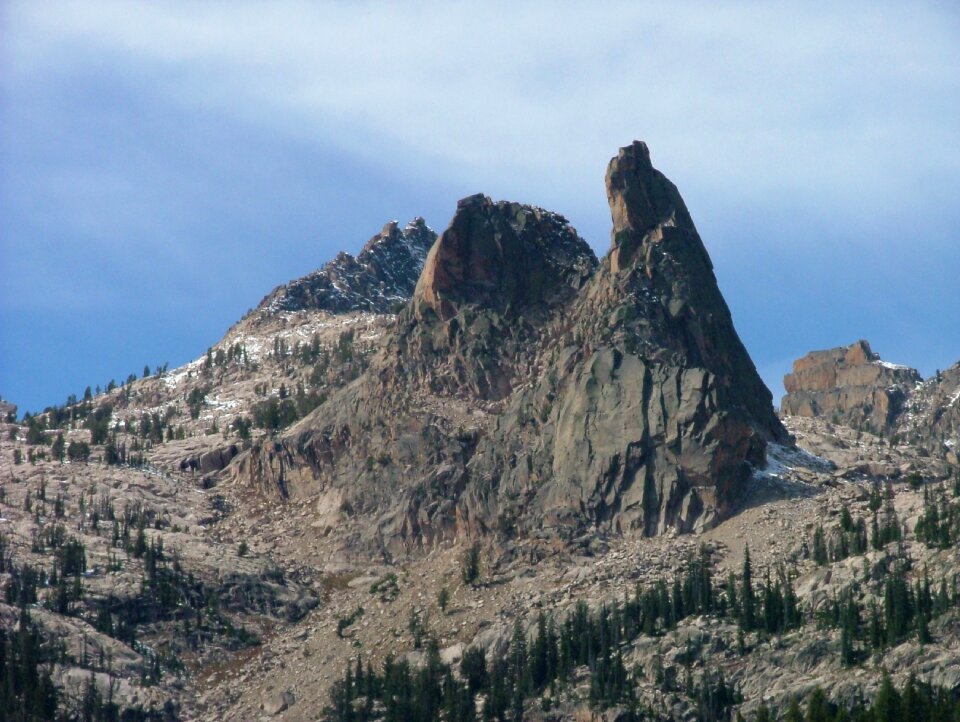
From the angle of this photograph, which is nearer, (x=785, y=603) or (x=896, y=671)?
(x=896, y=671)

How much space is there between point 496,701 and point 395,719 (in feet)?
34.2

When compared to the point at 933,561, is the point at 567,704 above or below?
below

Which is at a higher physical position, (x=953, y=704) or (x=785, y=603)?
(x=785, y=603)

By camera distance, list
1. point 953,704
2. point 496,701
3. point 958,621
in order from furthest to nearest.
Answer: point 496,701
point 958,621
point 953,704

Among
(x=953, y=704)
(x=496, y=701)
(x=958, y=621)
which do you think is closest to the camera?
(x=953, y=704)

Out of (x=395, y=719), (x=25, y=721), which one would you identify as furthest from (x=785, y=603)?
(x=25, y=721)

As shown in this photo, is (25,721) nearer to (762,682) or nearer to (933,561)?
(762,682)

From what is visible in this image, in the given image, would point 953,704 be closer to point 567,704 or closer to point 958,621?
point 958,621

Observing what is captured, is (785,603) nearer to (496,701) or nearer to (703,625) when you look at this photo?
(703,625)

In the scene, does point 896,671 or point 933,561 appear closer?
point 896,671

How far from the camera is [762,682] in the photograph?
18838 centimetres

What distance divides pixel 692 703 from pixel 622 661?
470 inches

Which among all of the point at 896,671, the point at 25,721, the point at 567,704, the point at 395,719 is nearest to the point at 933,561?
the point at 896,671

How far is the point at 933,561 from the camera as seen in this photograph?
19912 cm
